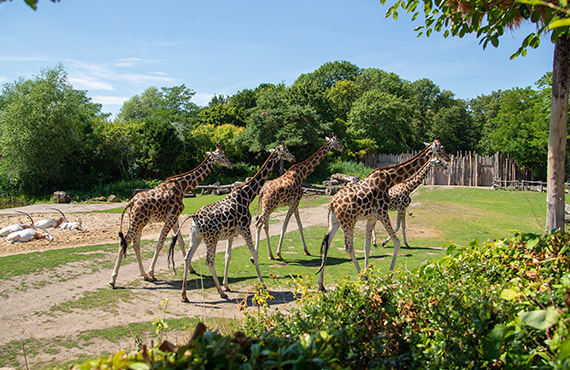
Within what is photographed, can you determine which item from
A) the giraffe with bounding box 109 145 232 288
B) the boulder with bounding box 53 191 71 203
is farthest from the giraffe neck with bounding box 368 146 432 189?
the boulder with bounding box 53 191 71 203

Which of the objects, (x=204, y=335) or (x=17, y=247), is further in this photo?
(x=17, y=247)

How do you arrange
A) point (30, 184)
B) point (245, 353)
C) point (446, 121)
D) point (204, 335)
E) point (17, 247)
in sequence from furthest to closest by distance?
point (446, 121)
point (30, 184)
point (17, 247)
point (245, 353)
point (204, 335)

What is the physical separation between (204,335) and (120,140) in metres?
29.7

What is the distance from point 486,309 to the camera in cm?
264

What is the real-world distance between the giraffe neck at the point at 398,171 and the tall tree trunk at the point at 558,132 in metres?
3.37

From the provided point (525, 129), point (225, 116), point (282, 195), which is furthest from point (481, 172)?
point (225, 116)

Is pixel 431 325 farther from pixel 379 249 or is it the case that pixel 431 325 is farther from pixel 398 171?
pixel 379 249

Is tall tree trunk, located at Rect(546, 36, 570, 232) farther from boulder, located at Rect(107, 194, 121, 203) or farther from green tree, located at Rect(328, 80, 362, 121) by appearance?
green tree, located at Rect(328, 80, 362, 121)

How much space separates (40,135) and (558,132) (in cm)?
2859

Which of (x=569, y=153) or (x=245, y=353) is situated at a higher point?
(x=569, y=153)

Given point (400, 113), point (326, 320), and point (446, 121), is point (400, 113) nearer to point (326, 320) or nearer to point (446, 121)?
point (446, 121)

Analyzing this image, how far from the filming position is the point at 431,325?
293 cm

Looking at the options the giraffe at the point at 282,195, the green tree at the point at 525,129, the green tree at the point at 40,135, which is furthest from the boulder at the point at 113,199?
the green tree at the point at 525,129

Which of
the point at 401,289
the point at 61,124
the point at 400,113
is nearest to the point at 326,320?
the point at 401,289
